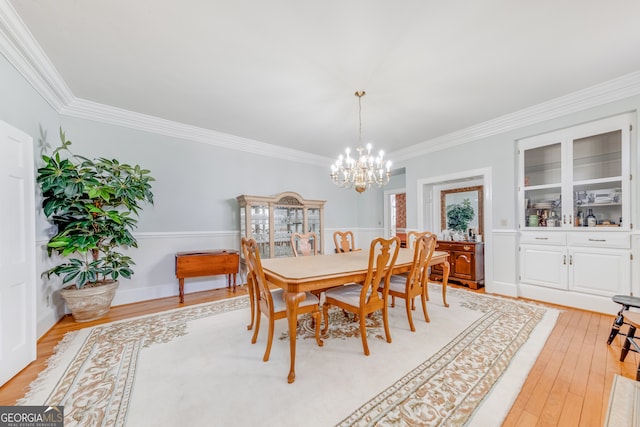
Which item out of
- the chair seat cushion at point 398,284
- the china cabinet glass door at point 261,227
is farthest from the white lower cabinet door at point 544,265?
the china cabinet glass door at point 261,227

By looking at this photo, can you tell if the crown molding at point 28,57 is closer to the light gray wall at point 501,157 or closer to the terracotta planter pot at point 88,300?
the terracotta planter pot at point 88,300

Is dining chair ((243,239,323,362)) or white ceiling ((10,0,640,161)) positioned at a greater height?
white ceiling ((10,0,640,161))

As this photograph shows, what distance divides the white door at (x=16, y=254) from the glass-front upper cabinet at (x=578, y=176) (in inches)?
216

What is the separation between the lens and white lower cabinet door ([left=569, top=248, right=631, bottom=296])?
8.96ft

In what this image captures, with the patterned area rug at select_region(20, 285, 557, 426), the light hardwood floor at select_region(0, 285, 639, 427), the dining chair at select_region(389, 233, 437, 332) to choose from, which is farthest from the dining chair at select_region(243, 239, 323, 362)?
the light hardwood floor at select_region(0, 285, 639, 427)

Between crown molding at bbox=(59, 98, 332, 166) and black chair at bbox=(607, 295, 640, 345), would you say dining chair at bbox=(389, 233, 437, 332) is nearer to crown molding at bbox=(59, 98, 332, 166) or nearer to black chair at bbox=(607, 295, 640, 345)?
black chair at bbox=(607, 295, 640, 345)

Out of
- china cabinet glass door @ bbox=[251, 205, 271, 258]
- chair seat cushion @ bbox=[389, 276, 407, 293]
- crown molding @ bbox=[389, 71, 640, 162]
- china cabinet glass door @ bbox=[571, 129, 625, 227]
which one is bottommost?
chair seat cushion @ bbox=[389, 276, 407, 293]

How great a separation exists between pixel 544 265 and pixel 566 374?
2.07 m

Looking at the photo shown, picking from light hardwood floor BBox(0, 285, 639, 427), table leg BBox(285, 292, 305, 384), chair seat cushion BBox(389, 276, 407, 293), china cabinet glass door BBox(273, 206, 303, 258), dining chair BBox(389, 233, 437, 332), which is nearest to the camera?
light hardwood floor BBox(0, 285, 639, 427)

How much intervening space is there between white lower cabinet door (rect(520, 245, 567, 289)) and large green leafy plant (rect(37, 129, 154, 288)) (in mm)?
5238

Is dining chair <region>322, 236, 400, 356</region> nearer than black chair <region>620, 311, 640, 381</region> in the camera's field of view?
No

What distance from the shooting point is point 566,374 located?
5.75 ft

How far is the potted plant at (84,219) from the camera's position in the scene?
2449mm

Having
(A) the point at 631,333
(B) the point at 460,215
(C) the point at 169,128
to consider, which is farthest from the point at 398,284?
(C) the point at 169,128
